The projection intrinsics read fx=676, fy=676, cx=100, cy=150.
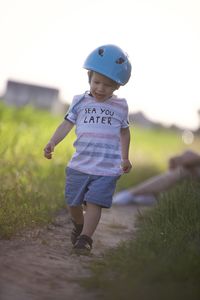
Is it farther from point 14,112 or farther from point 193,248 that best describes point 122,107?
point 14,112

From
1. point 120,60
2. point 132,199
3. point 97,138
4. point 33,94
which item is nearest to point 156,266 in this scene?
point 97,138

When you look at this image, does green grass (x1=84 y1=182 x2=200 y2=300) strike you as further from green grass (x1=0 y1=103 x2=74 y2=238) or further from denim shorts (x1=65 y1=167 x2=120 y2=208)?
green grass (x1=0 y1=103 x2=74 y2=238)

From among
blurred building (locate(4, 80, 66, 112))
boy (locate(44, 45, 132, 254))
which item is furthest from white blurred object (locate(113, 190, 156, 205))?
blurred building (locate(4, 80, 66, 112))

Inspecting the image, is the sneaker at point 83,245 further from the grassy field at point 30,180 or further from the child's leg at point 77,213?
the grassy field at point 30,180

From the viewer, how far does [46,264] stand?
379 centimetres

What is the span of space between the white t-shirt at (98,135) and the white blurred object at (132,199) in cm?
380

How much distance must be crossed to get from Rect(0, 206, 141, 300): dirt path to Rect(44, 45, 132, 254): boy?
0.21 m

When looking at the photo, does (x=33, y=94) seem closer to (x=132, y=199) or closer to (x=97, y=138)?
(x=132, y=199)

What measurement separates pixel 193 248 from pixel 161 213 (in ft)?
Result: 5.02

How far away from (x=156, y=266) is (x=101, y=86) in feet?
5.23

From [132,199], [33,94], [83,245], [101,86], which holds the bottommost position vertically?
[33,94]

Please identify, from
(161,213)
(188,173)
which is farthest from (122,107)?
(188,173)

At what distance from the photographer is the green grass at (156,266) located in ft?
9.80

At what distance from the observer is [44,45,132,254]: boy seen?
4426 millimetres
